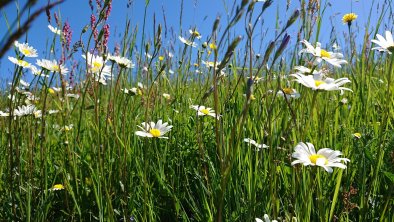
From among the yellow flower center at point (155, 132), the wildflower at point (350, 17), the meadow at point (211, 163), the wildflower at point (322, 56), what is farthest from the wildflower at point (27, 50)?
the wildflower at point (350, 17)

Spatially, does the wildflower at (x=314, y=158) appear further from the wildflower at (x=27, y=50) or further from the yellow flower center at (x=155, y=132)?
the wildflower at (x=27, y=50)

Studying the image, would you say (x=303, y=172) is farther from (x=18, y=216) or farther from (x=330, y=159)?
(x=18, y=216)

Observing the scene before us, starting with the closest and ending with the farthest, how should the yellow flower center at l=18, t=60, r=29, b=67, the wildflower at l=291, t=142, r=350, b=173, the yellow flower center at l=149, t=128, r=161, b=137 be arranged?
the wildflower at l=291, t=142, r=350, b=173 → the yellow flower center at l=149, t=128, r=161, b=137 → the yellow flower center at l=18, t=60, r=29, b=67

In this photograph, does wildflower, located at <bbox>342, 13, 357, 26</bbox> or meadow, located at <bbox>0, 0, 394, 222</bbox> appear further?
wildflower, located at <bbox>342, 13, 357, 26</bbox>

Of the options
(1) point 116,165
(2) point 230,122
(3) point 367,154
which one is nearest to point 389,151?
(3) point 367,154

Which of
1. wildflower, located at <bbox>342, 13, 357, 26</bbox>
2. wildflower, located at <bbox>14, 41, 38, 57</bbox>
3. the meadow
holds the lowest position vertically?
the meadow

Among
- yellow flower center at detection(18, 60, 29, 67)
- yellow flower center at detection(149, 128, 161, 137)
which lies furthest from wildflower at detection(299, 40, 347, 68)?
yellow flower center at detection(18, 60, 29, 67)

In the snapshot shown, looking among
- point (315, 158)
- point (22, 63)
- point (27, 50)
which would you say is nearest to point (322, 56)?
point (315, 158)

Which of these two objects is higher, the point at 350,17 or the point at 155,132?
the point at 350,17

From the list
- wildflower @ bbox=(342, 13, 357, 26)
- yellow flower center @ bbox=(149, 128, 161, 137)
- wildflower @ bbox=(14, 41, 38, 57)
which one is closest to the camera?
yellow flower center @ bbox=(149, 128, 161, 137)

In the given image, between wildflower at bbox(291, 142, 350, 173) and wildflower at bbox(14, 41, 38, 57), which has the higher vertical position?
wildflower at bbox(14, 41, 38, 57)

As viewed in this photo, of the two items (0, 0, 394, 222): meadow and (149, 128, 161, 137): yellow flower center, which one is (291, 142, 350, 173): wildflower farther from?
(149, 128, 161, 137): yellow flower center

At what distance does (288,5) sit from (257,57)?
0.84 meters

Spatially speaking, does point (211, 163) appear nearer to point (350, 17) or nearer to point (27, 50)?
point (27, 50)
